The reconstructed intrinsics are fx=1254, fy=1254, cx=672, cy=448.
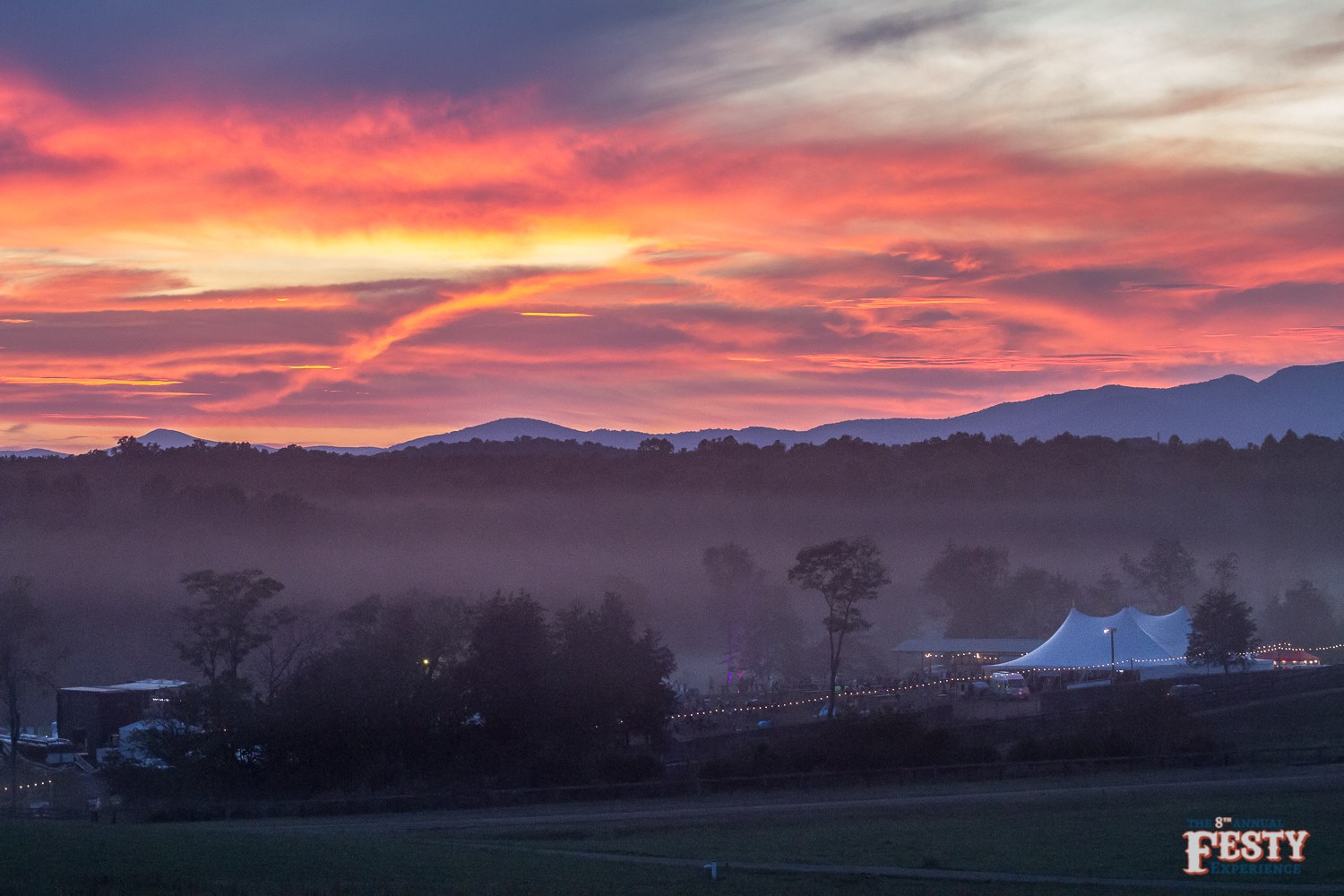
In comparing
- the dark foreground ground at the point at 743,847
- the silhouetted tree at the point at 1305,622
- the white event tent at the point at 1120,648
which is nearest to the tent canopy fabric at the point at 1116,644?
the white event tent at the point at 1120,648

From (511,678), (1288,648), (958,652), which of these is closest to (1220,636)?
(1288,648)

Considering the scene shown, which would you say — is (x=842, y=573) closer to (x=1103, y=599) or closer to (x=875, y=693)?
(x=875, y=693)

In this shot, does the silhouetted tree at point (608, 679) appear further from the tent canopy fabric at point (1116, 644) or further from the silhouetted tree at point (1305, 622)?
the silhouetted tree at point (1305, 622)

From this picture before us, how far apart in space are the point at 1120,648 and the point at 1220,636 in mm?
4320

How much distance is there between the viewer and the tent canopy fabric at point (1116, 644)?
53.7 metres

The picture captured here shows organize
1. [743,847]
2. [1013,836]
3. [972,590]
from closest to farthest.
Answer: [743,847] < [1013,836] < [972,590]

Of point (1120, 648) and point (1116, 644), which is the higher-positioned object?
point (1116, 644)

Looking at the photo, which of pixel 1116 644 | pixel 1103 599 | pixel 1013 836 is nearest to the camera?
pixel 1013 836

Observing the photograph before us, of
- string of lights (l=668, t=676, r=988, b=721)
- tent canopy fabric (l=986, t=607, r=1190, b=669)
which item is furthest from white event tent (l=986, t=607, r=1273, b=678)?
string of lights (l=668, t=676, r=988, b=721)

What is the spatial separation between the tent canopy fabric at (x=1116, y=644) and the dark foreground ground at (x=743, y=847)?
24.0 metres

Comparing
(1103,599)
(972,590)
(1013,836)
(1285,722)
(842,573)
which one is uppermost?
(842,573)

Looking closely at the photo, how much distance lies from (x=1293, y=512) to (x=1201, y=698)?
98.8 m

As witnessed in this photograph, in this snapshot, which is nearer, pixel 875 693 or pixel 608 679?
pixel 608 679

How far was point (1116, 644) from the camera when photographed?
178 ft
